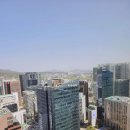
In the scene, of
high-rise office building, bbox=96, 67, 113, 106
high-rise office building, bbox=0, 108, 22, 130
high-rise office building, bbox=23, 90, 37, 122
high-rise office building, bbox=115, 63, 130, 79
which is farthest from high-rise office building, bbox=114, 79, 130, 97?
high-rise office building, bbox=0, 108, 22, 130

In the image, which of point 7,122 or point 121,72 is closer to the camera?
point 7,122

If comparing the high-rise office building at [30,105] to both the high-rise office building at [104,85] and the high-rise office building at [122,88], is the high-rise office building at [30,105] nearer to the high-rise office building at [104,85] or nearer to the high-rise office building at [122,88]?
the high-rise office building at [104,85]

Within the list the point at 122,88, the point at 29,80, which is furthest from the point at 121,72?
the point at 29,80

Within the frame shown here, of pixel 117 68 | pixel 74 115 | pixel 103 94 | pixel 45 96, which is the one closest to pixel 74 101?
pixel 74 115

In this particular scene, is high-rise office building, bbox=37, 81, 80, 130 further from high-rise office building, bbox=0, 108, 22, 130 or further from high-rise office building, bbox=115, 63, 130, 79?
high-rise office building, bbox=115, 63, 130, 79

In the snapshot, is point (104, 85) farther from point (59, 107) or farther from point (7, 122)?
point (7, 122)

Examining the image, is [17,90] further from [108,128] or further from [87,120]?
[108,128]
